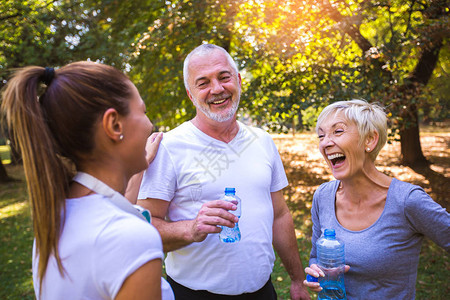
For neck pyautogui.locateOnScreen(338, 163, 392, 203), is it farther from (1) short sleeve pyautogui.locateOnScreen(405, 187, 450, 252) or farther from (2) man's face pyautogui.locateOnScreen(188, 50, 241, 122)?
(2) man's face pyautogui.locateOnScreen(188, 50, 241, 122)

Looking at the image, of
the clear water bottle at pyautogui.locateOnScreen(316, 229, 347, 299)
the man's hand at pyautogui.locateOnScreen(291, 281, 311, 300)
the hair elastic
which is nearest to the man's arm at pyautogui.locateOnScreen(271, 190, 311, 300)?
the man's hand at pyautogui.locateOnScreen(291, 281, 311, 300)

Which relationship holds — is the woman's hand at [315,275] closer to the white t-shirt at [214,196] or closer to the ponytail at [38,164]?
the white t-shirt at [214,196]

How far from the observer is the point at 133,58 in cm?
903

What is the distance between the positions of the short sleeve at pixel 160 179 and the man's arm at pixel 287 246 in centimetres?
85

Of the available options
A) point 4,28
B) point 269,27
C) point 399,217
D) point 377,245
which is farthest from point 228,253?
point 4,28

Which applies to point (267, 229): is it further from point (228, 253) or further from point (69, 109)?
point (69, 109)

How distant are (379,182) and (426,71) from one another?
8.76 metres

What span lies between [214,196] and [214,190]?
0.13 ft

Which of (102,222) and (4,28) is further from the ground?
(4,28)

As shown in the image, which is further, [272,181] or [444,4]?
[444,4]

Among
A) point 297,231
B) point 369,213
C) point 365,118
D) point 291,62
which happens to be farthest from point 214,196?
point 297,231

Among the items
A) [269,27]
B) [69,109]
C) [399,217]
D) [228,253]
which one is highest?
[269,27]

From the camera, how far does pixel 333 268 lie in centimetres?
223

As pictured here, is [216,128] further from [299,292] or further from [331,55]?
[331,55]
